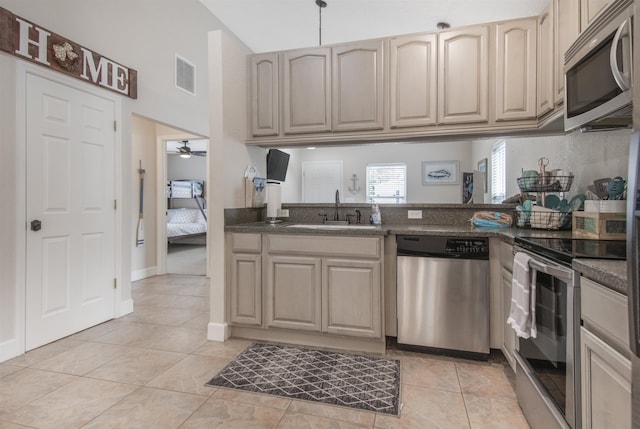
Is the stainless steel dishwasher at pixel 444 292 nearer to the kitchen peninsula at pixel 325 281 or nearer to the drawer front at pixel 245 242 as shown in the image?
the kitchen peninsula at pixel 325 281

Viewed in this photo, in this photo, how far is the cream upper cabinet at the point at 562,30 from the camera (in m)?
1.74

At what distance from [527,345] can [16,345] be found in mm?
3372

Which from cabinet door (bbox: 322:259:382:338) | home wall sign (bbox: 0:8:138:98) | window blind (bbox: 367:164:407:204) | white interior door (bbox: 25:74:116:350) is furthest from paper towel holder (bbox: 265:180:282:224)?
home wall sign (bbox: 0:8:138:98)

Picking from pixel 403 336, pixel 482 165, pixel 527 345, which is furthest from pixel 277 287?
pixel 482 165

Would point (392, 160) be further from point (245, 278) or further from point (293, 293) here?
point (245, 278)

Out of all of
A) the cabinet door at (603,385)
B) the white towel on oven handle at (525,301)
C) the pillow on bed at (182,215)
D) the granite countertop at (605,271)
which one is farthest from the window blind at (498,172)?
the pillow on bed at (182,215)

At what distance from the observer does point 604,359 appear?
94 centimetres

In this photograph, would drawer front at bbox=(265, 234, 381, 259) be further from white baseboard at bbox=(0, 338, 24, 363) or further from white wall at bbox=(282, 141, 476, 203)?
white baseboard at bbox=(0, 338, 24, 363)

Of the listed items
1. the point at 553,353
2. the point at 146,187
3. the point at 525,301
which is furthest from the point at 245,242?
the point at 146,187

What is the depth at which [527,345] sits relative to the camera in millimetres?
1598

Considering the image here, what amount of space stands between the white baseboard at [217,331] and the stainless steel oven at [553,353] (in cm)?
210

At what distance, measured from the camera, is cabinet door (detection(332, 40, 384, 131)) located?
2611 mm

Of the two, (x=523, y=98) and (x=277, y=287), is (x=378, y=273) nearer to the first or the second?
(x=277, y=287)

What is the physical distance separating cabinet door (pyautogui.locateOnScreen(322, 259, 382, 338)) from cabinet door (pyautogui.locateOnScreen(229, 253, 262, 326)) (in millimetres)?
554
